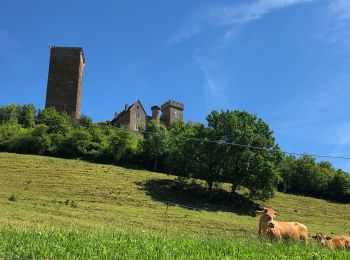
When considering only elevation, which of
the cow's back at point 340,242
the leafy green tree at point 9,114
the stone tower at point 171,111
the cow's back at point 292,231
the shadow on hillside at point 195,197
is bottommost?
the cow's back at point 340,242

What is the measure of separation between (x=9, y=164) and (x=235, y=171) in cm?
2999

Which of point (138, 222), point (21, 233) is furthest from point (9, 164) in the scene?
point (21, 233)

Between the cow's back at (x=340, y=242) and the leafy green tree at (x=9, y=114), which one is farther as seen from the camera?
the leafy green tree at (x=9, y=114)

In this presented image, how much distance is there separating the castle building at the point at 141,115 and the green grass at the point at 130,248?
4335 inches

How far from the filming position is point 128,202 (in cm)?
5291

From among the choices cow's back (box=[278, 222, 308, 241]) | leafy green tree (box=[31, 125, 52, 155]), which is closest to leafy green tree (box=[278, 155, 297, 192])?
leafy green tree (box=[31, 125, 52, 155])

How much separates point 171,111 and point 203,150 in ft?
257

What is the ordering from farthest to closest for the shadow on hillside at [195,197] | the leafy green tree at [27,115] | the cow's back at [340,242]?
the leafy green tree at [27,115] → the shadow on hillside at [195,197] → the cow's back at [340,242]

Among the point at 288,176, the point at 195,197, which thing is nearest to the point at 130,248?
the point at 195,197

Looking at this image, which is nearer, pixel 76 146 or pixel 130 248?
pixel 130 248

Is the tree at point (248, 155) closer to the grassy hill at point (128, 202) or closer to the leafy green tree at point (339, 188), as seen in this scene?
the grassy hill at point (128, 202)

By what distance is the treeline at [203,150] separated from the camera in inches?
2584

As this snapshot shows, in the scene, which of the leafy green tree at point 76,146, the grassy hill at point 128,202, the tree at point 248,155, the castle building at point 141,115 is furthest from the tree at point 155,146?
the castle building at point 141,115

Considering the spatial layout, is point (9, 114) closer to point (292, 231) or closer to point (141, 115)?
point (141, 115)
